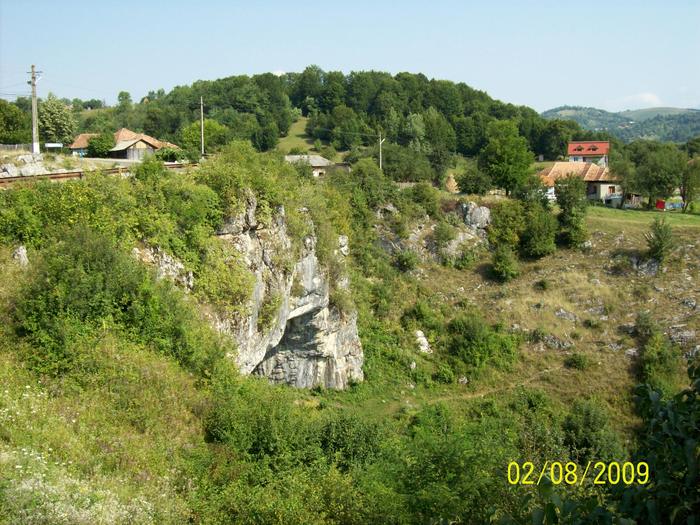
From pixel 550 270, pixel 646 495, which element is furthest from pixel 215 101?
pixel 646 495

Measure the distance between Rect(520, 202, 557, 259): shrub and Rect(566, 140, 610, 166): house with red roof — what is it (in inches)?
1196

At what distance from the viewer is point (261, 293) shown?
58.0 feet

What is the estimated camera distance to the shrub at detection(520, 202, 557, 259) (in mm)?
31922

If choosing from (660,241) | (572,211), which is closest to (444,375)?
(660,241)

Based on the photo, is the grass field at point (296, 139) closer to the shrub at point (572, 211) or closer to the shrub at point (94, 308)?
the shrub at point (572, 211)

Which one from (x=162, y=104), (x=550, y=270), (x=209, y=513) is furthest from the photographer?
(x=162, y=104)

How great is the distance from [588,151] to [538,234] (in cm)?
3313

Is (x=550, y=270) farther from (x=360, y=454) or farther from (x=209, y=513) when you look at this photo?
(x=209, y=513)

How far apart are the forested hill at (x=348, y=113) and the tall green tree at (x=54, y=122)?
30.0 feet

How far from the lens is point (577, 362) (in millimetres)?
25484

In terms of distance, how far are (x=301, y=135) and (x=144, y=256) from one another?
156ft

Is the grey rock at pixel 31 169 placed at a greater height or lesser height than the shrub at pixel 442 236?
greater

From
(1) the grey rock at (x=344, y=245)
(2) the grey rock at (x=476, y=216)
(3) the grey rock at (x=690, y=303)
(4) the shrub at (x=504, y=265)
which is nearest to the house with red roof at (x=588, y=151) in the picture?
(2) the grey rock at (x=476, y=216)

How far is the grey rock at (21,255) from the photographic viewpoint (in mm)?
13203
